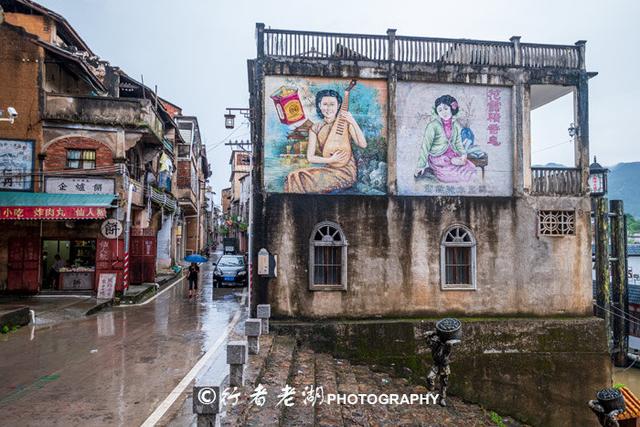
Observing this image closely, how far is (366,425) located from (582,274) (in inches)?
382

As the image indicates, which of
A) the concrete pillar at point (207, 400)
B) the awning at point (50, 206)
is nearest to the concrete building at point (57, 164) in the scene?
the awning at point (50, 206)

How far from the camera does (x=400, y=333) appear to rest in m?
12.6

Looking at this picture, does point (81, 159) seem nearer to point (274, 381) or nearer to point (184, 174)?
point (274, 381)

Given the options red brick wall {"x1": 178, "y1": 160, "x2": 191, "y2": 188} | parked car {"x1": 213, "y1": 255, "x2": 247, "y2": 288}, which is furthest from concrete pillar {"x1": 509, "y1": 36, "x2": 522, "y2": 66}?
red brick wall {"x1": 178, "y1": 160, "x2": 191, "y2": 188}

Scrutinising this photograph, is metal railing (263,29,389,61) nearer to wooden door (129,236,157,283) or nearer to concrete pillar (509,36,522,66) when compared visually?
concrete pillar (509,36,522,66)

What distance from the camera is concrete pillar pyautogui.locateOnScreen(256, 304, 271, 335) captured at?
1167 cm

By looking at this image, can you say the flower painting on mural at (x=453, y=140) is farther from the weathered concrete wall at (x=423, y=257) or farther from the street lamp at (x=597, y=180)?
the street lamp at (x=597, y=180)

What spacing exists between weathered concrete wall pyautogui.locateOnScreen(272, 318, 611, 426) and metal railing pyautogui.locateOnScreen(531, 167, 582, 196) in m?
3.99

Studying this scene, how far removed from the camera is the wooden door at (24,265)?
679 inches

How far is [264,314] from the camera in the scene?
1169 centimetres

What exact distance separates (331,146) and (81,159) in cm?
1051

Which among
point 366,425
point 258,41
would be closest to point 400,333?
point 366,425

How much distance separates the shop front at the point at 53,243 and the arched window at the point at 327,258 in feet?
27.0

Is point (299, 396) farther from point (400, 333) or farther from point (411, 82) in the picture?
point (411, 82)
